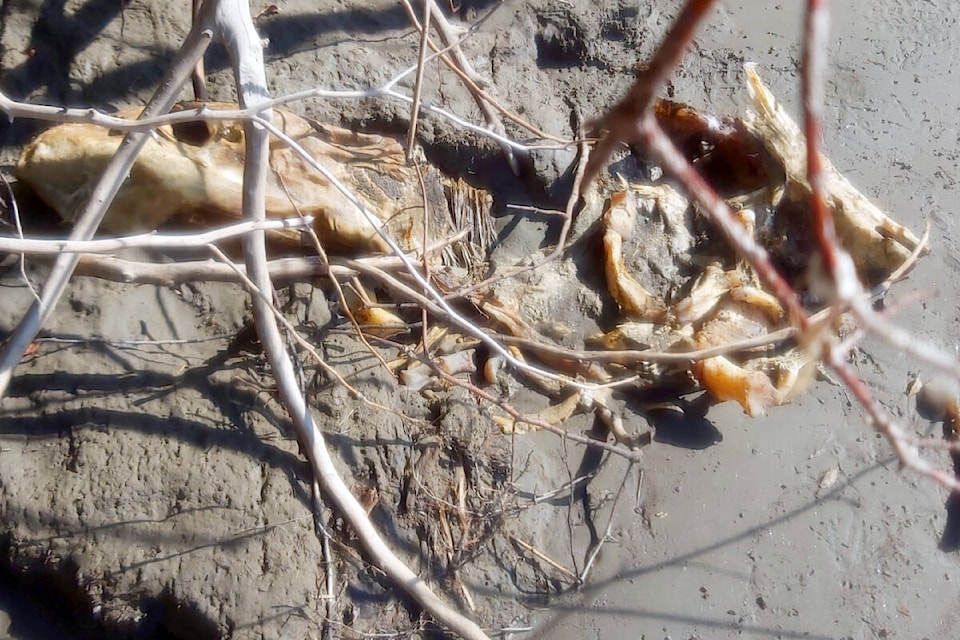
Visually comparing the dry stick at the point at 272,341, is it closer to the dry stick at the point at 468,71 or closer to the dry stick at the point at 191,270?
the dry stick at the point at 191,270

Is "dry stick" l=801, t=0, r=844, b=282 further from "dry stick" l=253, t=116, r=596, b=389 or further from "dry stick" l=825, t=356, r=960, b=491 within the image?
"dry stick" l=253, t=116, r=596, b=389

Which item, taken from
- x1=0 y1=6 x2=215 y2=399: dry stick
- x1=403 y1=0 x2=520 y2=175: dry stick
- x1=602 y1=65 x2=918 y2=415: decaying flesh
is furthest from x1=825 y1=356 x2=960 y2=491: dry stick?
x1=403 y1=0 x2=520 y2=175: dry stick

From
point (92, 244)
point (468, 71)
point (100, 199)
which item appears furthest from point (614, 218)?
point (92, 244)

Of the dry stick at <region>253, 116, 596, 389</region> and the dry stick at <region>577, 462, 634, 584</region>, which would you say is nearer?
the dry stick at <region>253, 116, 596, 389</region>

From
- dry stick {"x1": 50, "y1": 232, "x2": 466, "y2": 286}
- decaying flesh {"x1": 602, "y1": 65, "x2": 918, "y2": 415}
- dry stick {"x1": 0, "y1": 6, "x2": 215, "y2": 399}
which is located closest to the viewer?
dry stick {"x1": 0, "y1": 6, "x2": 215, "y2": 399}

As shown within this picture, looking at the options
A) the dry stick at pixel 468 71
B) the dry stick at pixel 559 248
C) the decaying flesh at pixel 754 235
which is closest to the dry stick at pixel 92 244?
the dry stick at pixel 559 248

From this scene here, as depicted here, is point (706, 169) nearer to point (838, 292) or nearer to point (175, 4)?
point (175, 4)
